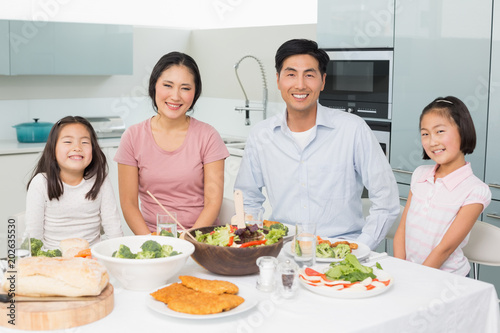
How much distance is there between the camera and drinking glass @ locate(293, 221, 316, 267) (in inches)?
66.6

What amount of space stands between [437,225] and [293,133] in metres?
0.68

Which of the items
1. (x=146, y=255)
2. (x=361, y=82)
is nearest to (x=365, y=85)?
(x=361, y=82)

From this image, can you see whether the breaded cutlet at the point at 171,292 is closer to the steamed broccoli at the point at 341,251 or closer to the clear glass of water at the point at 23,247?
the clear glass of water at the point at 23,247

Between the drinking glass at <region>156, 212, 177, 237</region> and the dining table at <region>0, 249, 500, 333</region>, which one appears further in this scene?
the drinking glass at <region>156, 212, 177, 237</region>

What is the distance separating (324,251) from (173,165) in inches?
35.6

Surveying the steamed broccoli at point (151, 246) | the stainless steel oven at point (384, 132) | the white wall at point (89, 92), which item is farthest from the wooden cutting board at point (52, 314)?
the white wall at point (89, 92)

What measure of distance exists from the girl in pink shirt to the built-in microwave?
122 centimetres

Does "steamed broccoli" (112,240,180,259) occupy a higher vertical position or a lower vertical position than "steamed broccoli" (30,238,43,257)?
higher

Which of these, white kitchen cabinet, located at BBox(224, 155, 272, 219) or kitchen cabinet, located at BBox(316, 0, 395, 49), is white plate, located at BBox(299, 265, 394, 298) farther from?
white kitchen cabinet, located at BBox(224, 155, 272, 219)

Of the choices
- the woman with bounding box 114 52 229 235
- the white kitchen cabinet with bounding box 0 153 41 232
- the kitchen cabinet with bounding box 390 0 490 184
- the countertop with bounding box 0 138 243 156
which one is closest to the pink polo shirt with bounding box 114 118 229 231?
the woman with bounding box 114 52 229 235

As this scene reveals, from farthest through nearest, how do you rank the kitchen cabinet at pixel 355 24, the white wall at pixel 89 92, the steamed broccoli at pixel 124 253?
1. the white wall at pixel 89 92
2. the kitchen cabinet at pixel 355 24
3. the steamed broccoli at pixel 124 253

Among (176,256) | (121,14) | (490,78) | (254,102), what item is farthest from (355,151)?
(121,14)

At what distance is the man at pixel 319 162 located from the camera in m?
2.41

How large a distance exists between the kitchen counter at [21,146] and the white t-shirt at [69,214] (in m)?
1.99
